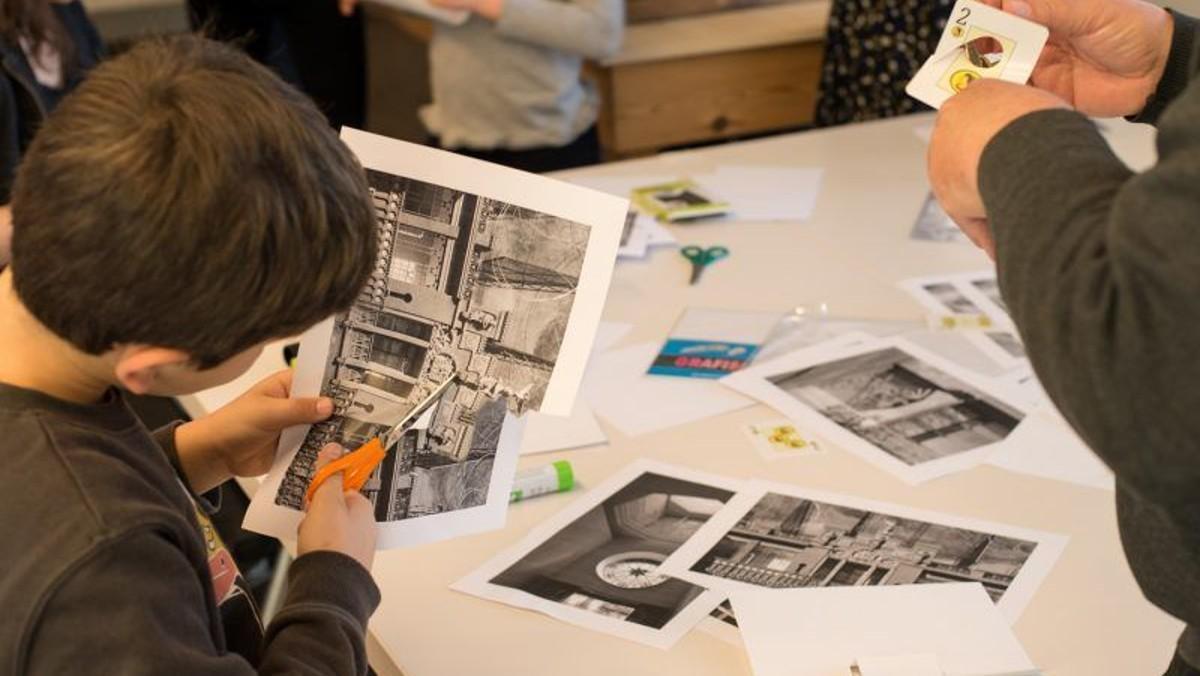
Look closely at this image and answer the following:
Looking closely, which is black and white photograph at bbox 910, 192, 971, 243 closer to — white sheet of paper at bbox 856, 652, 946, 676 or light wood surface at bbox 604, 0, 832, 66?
white sheet of paper at bbox 856, 652, 946, 676

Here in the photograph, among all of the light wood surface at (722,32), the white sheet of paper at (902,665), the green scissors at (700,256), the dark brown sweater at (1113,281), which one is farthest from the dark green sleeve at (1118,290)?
the light wood surface at (722,32)

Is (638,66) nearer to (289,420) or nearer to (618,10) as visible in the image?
(618,10)

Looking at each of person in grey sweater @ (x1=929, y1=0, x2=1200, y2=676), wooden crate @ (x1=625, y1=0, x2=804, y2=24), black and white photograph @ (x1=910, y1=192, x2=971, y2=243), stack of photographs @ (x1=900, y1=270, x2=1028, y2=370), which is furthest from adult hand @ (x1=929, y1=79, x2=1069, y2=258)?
wooden crate @ (x1=625, y1=0, x2=804, y2=24)

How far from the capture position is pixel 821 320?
1656mm

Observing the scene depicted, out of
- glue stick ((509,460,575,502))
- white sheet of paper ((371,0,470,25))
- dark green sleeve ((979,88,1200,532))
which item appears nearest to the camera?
dark green sleeve ((979,88,1200,532))

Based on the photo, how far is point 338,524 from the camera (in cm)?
101

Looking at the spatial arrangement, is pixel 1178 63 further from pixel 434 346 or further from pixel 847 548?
pixel 434 346

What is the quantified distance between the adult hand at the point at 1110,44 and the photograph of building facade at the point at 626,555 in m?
0.51

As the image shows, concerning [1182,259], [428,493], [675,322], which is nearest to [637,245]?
[675,322]

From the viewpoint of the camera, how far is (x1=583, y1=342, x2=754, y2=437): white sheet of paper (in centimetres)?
144

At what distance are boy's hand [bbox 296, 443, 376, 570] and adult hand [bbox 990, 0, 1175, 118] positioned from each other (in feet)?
2.21

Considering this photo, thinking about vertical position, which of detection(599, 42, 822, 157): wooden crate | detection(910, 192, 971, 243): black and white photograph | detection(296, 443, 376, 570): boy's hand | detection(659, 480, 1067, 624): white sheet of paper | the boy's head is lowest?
detection(599, 42, 822, 157): wooden crate

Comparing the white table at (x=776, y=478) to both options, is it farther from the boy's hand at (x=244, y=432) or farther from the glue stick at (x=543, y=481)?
the boy's hand at (x=244, y=432)

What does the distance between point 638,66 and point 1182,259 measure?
7.81 feet
